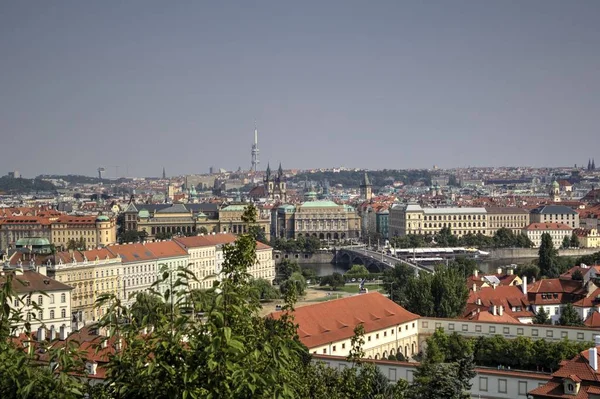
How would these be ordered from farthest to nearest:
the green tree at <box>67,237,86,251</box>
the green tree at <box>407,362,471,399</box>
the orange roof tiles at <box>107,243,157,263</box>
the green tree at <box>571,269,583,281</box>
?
the green tree at <box>67,237,86,251</box> → the orange roof tiles at <box>107,243,157,263</box> → the green tree at <box>571,269,583,281</box> → the green tree at <box>407,362,471,399</box>

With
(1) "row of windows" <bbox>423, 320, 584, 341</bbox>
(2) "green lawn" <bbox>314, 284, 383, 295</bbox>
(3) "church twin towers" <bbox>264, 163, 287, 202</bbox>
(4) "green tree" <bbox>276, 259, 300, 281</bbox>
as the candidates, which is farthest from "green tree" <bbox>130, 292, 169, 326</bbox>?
(3) "church twin towers" <bbox>264, 163, 287, 202</bbox>

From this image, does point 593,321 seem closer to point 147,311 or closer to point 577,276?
point 577,276

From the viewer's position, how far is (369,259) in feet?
264

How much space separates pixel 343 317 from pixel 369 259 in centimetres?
5002

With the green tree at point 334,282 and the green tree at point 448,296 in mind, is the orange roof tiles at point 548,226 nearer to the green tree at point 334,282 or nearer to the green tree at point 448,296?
the green tree at point 334,282

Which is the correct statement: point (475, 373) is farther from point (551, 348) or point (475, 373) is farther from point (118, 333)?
point (118, 333)

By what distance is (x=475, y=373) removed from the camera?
21.3 m

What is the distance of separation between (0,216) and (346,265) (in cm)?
3179

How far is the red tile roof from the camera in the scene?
1128 inches

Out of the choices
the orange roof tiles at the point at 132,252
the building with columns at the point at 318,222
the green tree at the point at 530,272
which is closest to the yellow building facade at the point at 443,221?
the building with columns at the point at 318,222

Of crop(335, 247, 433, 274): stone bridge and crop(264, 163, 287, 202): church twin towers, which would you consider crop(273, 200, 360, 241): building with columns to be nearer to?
crop(335, 247, 433, 274): stone bridge

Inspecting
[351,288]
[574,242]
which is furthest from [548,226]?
[351,288]

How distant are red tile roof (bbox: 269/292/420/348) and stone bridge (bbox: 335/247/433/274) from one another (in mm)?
36054

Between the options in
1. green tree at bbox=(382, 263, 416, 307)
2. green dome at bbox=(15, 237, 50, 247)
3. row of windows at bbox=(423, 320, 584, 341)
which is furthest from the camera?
green dome at bbox=(15, 237, 50, 247)
